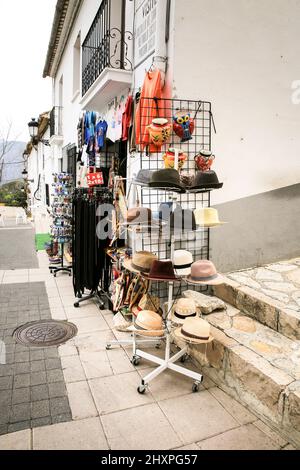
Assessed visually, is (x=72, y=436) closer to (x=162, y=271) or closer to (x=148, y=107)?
(x=162, y=271)

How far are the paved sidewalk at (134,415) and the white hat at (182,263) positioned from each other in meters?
1.05

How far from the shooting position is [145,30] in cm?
418

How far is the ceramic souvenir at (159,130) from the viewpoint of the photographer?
3.53 m

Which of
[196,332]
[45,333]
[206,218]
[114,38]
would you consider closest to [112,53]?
[114,38]

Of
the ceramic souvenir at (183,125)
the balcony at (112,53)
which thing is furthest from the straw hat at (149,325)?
the balcony at (112,53)

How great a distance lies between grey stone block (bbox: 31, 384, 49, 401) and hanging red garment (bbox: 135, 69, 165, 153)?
2.65m

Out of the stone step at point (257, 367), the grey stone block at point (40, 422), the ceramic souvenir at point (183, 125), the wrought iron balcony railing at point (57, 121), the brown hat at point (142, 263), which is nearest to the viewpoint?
the stone step at point (257, 367)

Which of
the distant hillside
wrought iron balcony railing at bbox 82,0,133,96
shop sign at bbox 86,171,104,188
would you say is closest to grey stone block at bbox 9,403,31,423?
shop sign at bbox 86,171,104,188

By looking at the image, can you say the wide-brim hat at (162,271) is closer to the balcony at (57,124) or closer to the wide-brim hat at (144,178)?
the wide-brim hat at (144,178)

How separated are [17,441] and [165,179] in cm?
226

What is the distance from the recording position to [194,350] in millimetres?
3566

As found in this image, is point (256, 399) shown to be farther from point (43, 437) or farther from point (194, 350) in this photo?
point (43, 437)

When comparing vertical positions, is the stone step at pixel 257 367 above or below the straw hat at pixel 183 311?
below

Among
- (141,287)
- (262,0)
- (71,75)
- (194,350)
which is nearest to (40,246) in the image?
(71,75)
